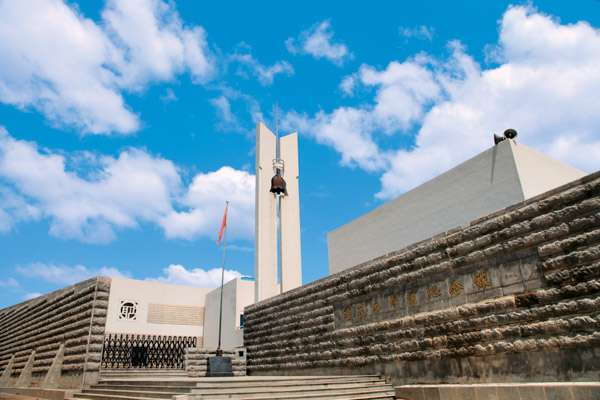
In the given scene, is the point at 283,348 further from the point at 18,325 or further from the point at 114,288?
the point at 114,288

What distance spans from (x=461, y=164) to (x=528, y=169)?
1.79 metres

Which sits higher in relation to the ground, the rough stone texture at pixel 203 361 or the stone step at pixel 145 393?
the rough stone texture at pixel 203 361

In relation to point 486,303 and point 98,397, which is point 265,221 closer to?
point 98,397

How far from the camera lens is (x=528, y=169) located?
405 inches

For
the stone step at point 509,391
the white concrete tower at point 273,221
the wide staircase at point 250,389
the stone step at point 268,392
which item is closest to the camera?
the stone step at point 509,391

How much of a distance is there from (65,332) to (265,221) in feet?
25.3

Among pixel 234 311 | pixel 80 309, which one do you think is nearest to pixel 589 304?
pixel 80 309

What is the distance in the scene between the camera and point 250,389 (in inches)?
261

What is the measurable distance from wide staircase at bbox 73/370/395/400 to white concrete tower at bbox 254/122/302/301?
7426mm

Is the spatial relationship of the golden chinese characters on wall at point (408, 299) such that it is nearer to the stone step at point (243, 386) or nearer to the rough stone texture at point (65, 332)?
the stone step at point (243, 386)

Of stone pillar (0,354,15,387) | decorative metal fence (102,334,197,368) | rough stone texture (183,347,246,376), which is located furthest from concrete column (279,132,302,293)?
stone pillar (0,354,15,387)

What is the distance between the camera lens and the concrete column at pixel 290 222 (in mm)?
16391

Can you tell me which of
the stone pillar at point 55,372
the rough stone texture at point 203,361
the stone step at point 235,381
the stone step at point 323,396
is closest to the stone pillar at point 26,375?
the stone pillar at point 55,372

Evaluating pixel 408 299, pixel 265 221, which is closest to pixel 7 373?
pixel 265 221
